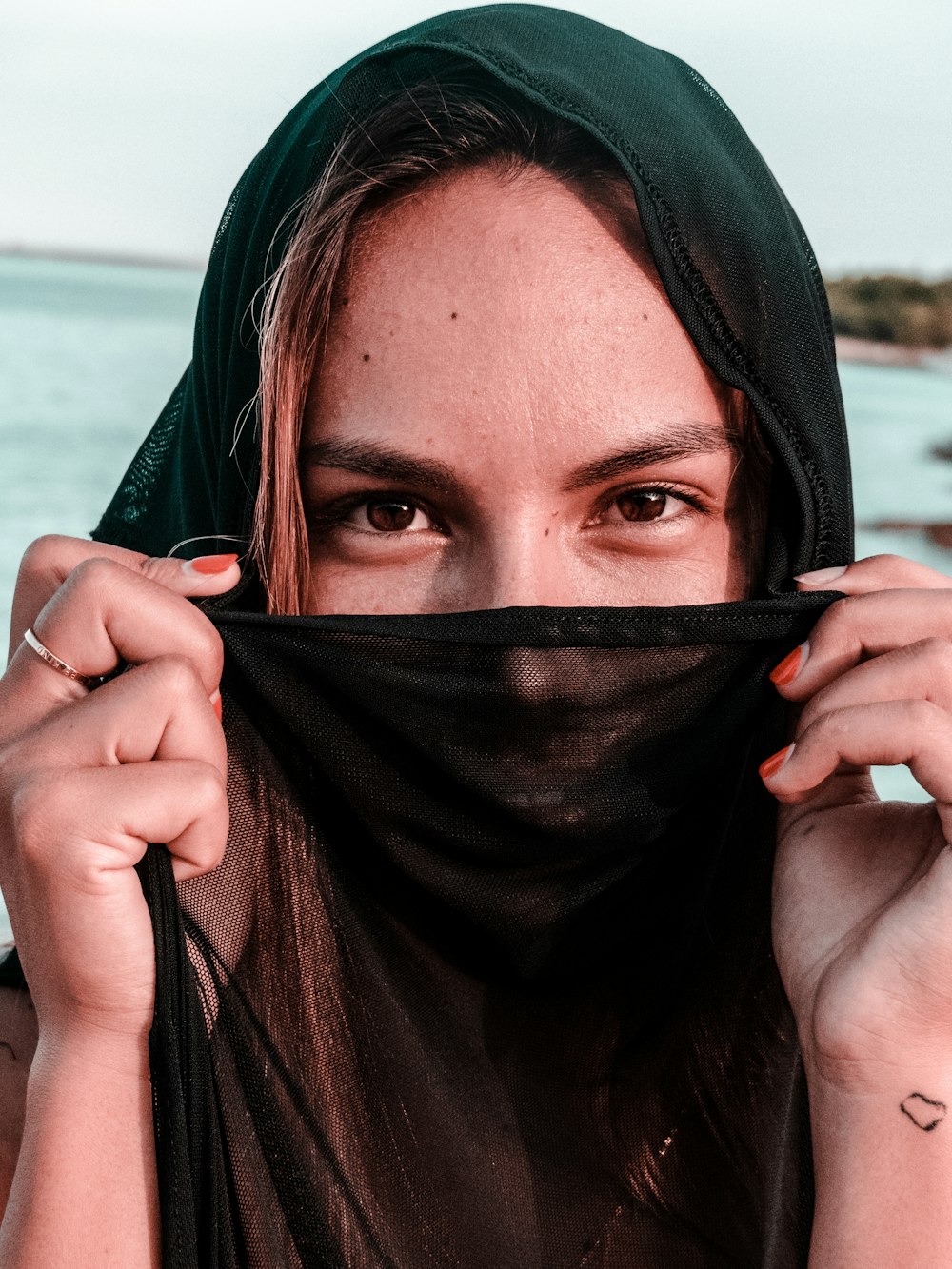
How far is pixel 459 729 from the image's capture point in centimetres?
174

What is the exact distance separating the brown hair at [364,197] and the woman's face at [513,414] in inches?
1.0

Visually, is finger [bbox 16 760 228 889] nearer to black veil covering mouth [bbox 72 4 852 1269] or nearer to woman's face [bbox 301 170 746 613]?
black veil covering mouth [bbox 72 4 852 1269]

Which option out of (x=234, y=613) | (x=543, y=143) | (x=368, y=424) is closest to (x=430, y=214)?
(x=543, y=143)

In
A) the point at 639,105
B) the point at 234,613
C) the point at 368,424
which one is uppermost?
the point at 639,105

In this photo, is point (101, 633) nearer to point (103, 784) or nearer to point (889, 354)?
point (103, 784)

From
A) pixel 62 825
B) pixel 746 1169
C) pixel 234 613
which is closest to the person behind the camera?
pixel 62 825

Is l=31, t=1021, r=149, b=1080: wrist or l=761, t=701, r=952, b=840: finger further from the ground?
l=761, t=701, r=952, b=840: finger

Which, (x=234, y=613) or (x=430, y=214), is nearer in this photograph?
(x=234, y=613)

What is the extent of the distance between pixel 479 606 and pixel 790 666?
0.42 meters

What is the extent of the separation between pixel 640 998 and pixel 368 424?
859 mm

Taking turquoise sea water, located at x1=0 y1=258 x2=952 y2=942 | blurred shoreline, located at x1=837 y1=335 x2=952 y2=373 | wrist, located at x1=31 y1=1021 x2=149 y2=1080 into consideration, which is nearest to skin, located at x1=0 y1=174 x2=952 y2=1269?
wrist, located at x1=31 y1=1021 x2=149 y2=1080

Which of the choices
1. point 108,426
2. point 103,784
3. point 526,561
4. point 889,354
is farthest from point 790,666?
point 889,354

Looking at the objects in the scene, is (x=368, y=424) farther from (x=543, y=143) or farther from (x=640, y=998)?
(x=640, y=998)

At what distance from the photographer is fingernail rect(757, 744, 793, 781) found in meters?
1.65
